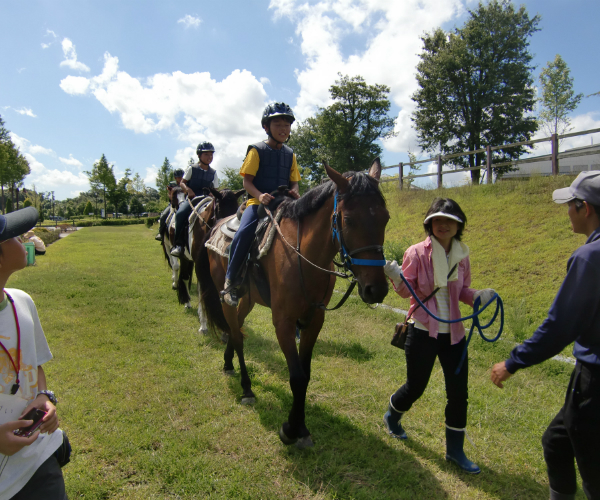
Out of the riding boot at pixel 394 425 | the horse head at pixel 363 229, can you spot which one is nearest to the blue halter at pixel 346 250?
the horse head at pixel 363 229

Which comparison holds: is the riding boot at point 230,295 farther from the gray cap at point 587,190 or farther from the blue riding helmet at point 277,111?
the gray cap at point 587,190

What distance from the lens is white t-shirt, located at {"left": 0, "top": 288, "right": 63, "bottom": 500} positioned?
1468 mm

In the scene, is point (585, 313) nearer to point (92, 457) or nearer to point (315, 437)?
point (315, 437)

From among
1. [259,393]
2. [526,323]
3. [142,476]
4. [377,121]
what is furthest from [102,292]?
[377,121]

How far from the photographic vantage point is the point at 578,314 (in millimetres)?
1761

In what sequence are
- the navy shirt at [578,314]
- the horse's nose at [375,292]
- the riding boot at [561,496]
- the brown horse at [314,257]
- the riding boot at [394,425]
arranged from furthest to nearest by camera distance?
1. the riding boot at [394,425]
2. the brown horse at [314,257]
3. the horse's nose at [375,292]
4. the riding boot at [561,496]
5. the navy shirt at [578,314]

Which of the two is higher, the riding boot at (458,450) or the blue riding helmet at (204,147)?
the blue riding helmet at (204,147)

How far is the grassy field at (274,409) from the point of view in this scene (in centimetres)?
285

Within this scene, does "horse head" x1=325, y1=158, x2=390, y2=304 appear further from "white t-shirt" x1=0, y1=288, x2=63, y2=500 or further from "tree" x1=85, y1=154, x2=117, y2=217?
"tree" x1=85, y1=154, x2=117, y2=217

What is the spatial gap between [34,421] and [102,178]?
55.0 metres

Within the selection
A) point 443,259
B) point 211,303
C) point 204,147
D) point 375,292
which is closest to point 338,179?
point 375,292

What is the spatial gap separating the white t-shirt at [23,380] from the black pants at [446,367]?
2.51 meters

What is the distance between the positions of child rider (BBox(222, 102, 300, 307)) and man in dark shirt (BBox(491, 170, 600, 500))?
8.42ft

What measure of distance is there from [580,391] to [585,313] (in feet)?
1.53
